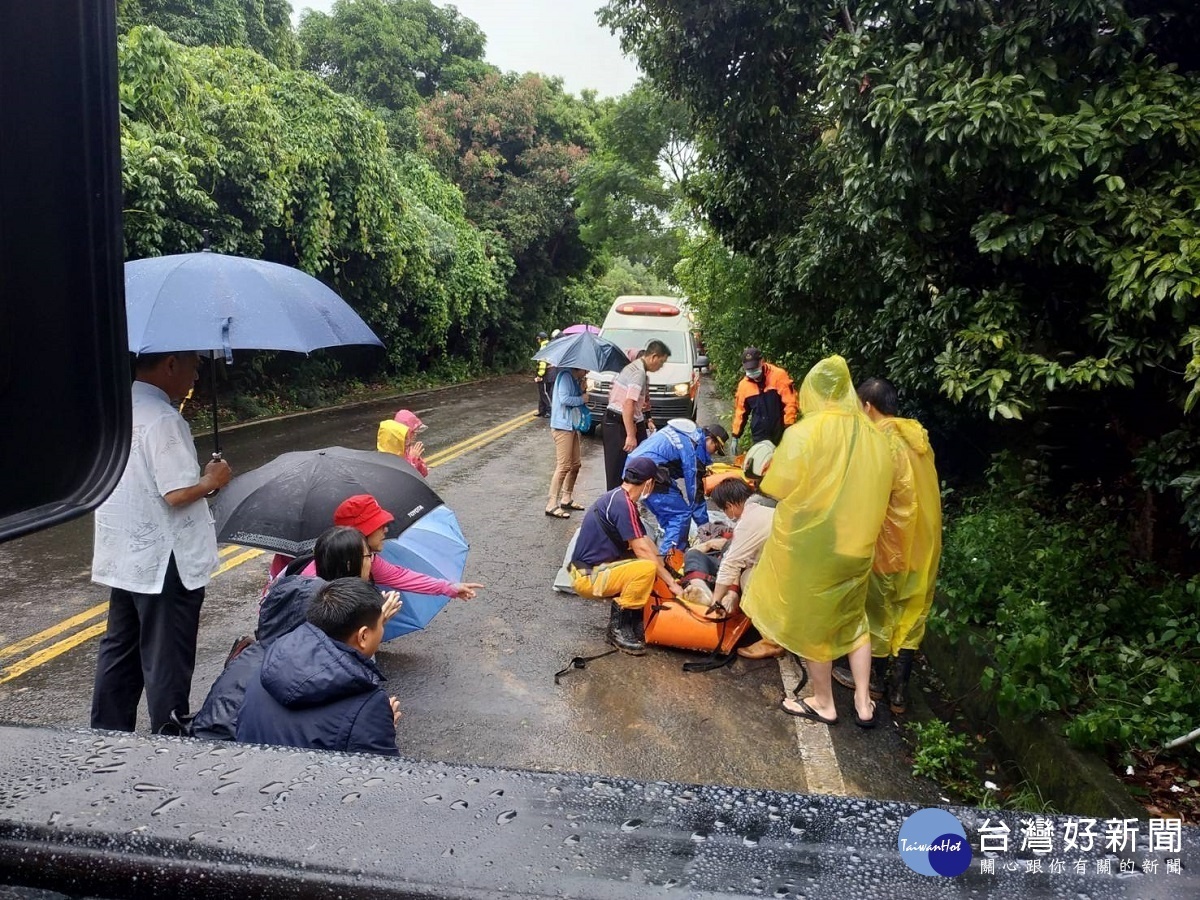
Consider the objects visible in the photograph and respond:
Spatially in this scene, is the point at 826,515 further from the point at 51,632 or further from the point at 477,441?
the point at 477,441

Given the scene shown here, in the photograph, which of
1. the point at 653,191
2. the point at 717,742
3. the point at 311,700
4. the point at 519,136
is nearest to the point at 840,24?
the point at 717,742

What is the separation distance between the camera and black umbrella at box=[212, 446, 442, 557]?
411 centimetres

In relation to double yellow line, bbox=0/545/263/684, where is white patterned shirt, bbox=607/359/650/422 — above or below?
above

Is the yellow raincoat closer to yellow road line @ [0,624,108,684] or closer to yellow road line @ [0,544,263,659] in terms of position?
yellow road line @ [0,544,263,659]

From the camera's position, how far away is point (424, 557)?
4602 mm

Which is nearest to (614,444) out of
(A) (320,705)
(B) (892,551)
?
(B) (892,551)

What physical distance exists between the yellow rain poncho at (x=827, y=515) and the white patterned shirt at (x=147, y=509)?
2530mm

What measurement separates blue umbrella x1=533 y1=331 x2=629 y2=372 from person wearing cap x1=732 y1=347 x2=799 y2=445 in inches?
47.9

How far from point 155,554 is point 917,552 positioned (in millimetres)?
3403

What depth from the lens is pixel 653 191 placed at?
952 inches

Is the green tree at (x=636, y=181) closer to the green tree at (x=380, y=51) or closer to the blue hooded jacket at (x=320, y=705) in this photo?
the green tree at (x=380, y=51)

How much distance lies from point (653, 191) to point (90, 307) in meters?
24.2

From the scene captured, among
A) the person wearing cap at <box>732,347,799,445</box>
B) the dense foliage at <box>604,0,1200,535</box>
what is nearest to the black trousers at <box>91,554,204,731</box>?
the dense foliage at <box>604,0,1200,535</box>

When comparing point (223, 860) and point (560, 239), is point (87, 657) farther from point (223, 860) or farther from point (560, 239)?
point (560, 239)
